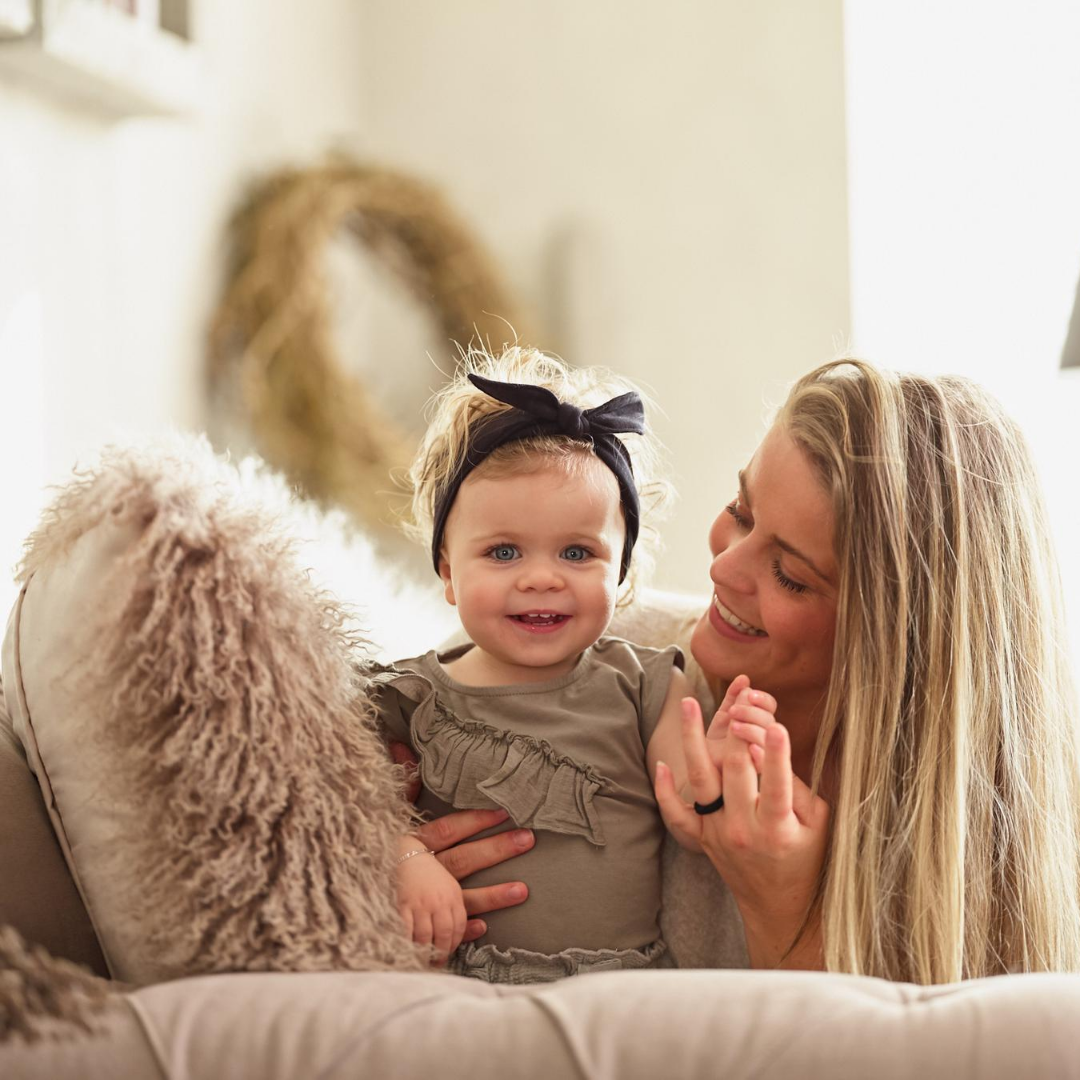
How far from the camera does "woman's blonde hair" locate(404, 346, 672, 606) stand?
1.20 meters

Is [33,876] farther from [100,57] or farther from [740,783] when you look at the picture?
[100,57]

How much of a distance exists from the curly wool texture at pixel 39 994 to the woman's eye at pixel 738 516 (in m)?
0.78

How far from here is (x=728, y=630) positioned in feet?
4.11

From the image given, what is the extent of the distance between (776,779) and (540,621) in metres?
0.29

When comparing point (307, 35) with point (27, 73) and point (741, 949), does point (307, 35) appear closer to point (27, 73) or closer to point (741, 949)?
point (27, 73)

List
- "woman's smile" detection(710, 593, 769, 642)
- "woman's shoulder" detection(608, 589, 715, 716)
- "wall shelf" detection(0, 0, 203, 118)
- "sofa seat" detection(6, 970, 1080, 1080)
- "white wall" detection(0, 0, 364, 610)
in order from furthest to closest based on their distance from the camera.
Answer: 1. "white wall" detection(0, 0, 364, 610)
2. "wall shelf" detection(0, 0, 203, 118)
3. "woman's shoulder" detection(608, 589, 715, 716)
4. "woman's smile" detection(710, 593, 769, 642)
5. "sofa seat" detection(6, 970, 1080, 1080)

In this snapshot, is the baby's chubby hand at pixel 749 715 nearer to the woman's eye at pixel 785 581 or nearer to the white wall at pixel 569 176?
the woman's eye at pixel 785 581

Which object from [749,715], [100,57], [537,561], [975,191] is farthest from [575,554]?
[975,191]

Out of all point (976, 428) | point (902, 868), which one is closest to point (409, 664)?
point (902, 868)

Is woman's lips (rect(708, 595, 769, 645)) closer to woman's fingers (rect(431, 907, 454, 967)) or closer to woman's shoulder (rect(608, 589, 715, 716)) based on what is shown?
woman's shoulder (rect(608, 589, 715, 716))

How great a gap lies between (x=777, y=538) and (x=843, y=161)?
1.91 meters

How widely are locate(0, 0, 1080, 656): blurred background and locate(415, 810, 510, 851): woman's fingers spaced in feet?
4.17

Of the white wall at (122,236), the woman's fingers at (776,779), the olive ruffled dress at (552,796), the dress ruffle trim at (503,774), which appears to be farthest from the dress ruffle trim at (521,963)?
the white wall at (122,236)

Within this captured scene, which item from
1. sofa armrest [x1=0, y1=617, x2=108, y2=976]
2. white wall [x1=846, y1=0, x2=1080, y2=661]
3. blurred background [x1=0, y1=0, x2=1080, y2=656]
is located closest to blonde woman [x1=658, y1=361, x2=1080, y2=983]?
sofa armrest [x1=0, y1=617, x2=108, y2=976]
